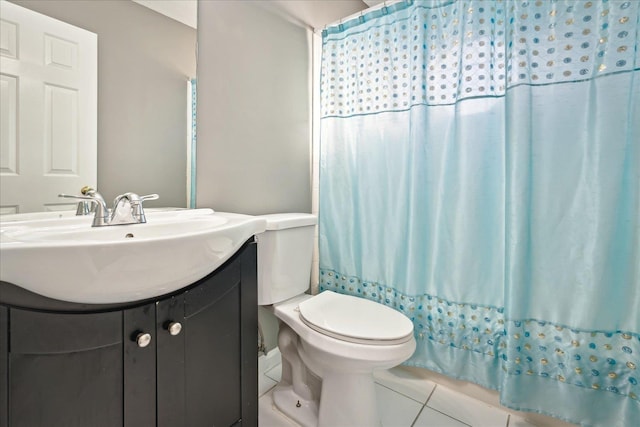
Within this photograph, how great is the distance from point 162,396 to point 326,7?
1951mm

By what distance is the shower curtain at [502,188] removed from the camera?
1.05 meters

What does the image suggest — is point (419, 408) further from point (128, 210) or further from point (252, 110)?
point (252, 110)

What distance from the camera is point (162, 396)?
80 cm

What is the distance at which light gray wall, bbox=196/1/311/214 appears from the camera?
1.34 metres

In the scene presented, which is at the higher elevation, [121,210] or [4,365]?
[121,210]

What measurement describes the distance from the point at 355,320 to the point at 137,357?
714 millimetres

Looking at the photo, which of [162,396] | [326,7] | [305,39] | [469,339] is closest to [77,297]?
[162,396]

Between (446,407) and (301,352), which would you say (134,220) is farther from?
(446,407)

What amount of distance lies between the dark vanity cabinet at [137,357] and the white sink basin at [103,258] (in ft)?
0.18

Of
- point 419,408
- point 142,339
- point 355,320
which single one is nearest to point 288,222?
point 355,320

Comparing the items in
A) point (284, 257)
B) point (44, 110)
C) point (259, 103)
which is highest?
point (259, 103)

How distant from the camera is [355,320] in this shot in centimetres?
118

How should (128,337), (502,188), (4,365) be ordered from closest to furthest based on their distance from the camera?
(4,365)
(128,337)
(502,188)

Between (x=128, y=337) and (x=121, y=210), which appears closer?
(x=128, y=337)
